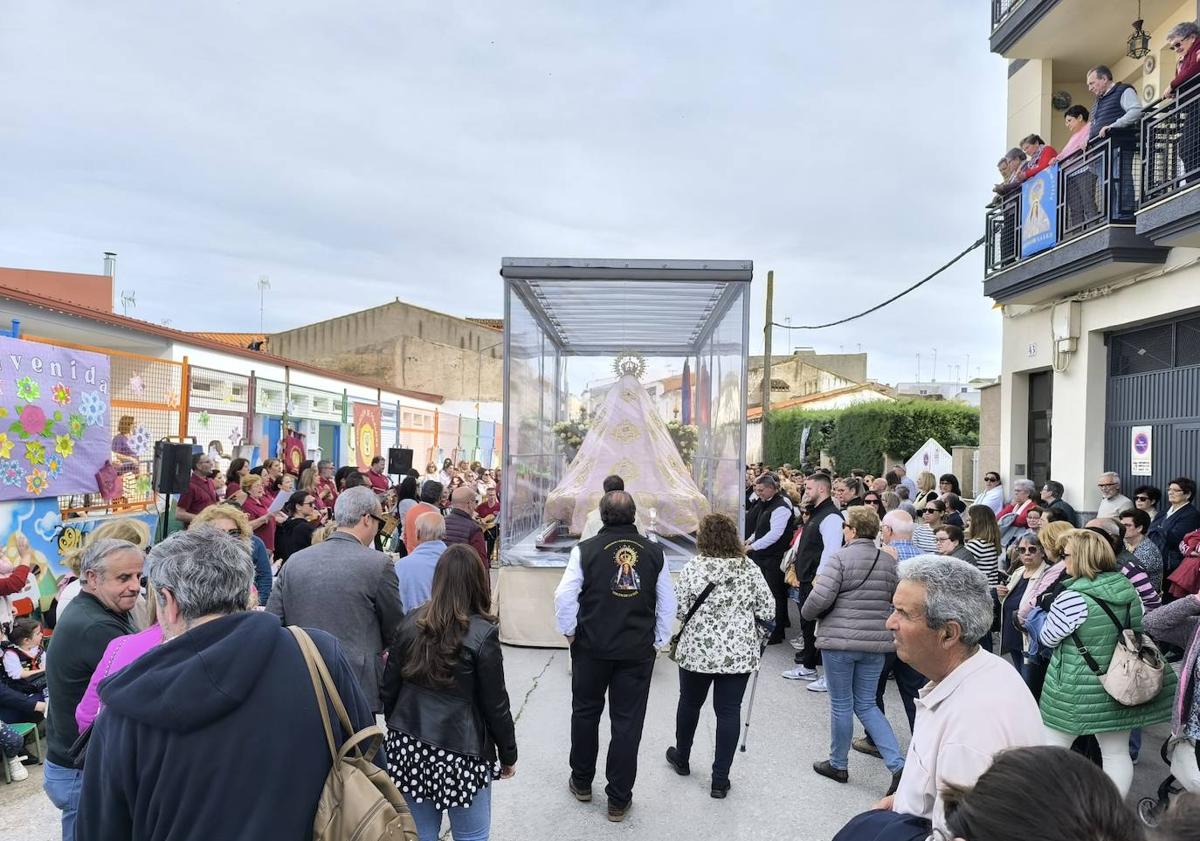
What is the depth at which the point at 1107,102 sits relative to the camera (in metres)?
9.71

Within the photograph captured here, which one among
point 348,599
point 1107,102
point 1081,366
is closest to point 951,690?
point 348,599

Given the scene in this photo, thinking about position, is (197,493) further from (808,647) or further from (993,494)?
(993,494)

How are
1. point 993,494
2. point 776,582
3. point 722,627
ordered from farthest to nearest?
point 993,494, point 776,582, point 722,627

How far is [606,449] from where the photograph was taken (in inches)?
384

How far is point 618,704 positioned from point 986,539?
149 inches

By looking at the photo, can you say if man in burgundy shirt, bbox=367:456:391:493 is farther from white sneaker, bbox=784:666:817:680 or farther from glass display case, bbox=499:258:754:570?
white sneaker, bbox=784:666:817:680

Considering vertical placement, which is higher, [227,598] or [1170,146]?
[1170,146]

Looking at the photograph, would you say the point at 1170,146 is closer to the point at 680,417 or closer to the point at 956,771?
the point at 680,417

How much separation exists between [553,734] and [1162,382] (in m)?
8.06

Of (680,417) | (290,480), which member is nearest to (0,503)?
(290,480)

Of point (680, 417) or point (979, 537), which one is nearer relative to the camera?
point (979, 537)

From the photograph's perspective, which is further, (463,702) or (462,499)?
(462,499)

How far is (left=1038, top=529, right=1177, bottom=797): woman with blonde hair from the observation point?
423 centimetres

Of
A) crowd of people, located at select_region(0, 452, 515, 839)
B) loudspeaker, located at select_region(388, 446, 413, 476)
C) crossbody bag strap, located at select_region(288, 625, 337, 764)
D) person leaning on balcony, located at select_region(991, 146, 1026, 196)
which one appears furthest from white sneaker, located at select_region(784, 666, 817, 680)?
loudspeaker, located at select_region(388, 446, 413, 476)
